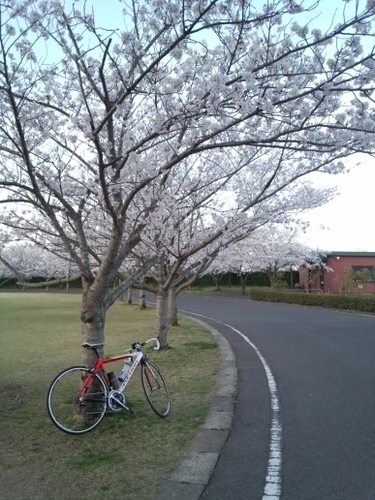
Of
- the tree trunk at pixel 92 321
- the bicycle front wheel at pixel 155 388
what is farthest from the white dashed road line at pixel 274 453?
the tree trunk at pixel 92 321

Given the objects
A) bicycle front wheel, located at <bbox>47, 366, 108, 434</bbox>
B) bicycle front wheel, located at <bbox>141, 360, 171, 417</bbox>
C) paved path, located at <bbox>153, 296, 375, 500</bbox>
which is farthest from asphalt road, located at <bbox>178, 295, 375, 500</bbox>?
bicycle front wheel, located at <bbox>47, 366, 108, 434</bbox>

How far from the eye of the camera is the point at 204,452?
16.6 feet

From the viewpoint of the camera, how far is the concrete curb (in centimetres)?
412

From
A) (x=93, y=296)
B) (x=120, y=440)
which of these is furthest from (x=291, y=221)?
(x=120, y=440)

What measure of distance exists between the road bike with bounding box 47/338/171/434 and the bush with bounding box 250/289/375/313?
21.5m

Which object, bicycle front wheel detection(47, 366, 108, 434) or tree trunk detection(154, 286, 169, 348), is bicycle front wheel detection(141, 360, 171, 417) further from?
tree trunk detection(154, 286, 169, 348)

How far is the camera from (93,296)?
6.29 m

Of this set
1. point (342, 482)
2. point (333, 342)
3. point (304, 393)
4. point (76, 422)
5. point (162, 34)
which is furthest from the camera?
point (333, 342)

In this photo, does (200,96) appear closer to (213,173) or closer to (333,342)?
(213,173)

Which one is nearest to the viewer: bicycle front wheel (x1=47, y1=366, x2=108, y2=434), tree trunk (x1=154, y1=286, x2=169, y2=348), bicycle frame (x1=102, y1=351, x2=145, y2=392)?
bicycle front wheel (x1=47, y1=366, x2=108, y2=434)

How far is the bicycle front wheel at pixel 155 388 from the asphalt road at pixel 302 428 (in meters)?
0.91

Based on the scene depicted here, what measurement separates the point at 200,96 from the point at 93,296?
266cm

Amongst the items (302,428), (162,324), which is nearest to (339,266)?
(162,324)

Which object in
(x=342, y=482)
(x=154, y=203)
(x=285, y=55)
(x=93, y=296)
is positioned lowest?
(x=342, y=482)
